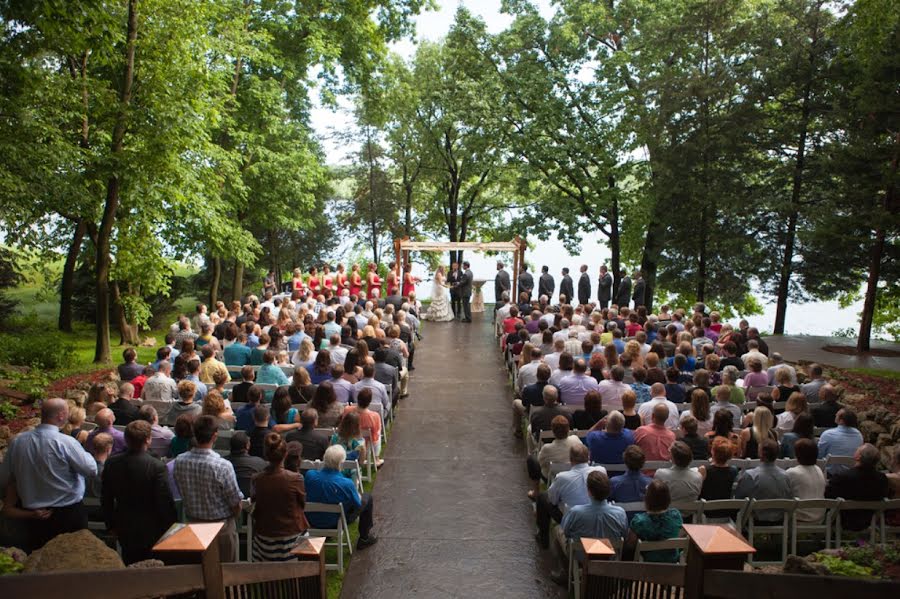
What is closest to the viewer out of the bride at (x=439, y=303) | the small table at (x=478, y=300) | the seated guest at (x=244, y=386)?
the seated guest at (x=244, y=386)

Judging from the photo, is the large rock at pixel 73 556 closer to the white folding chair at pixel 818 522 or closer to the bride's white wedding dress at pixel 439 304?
the white folding chair at pixel 818 522

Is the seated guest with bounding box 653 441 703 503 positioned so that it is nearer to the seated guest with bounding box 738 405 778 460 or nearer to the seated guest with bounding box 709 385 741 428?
the seated guest with bounding box 738 405 778 460

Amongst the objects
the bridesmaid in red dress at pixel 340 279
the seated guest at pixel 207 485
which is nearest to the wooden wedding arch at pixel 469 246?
the bridesmaid in red dress at pixel 340 279

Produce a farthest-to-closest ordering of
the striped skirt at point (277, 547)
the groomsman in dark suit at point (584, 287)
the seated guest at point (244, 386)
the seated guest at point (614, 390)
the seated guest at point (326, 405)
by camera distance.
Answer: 1. the groomsman in dark suit at point (584, 287)
2. the seated guest at point (614, 390)
3. the seated guest at point (244, 386)
4. the seated guest at point (326, 405)
5. the striped skirt at point (277, 547)

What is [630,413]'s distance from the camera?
8320mm

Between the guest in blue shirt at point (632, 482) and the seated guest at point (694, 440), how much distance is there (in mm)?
1134

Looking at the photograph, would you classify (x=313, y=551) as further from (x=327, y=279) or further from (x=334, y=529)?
(x=327, y=279)

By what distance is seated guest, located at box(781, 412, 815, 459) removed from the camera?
7.65 metres

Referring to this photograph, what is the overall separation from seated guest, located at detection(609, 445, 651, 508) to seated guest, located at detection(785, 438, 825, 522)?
1488 millimetres

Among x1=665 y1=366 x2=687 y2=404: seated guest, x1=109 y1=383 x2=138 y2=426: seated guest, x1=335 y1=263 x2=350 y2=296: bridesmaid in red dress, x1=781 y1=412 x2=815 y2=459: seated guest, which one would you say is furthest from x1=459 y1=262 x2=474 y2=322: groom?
x1=781 y1=412 x2=815 y2=459: seated guest

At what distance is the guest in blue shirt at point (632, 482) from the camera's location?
257 inches

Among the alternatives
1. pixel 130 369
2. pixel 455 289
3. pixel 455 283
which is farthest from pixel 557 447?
pixel 455 289

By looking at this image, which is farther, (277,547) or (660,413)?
(660,413)

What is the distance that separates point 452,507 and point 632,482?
2487 millimetres
